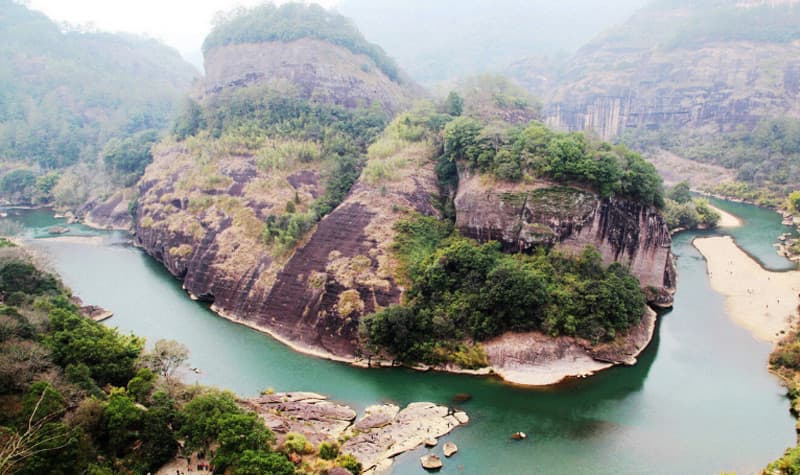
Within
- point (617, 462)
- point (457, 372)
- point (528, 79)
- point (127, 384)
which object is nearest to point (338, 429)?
point (457, 372)

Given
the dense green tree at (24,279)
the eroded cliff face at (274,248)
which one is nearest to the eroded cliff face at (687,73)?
the eroded cliff face at (274,248)

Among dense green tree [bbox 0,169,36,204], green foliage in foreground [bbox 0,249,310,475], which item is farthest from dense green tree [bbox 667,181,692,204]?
dense green tree [bbox 0,169,36,204]

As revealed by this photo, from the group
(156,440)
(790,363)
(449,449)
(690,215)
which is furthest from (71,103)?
(790,363)

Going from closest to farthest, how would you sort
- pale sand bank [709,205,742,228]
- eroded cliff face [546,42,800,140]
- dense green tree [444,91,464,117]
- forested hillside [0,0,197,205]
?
dense green tree [444,91,464,117] → pale sand bank [709,205,742,228] → forested hillside [0,0,197,205] → eroded cliff face [546,42,800,140]

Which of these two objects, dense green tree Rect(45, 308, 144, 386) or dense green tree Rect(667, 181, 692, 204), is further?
dense green tree Rect(667, 181, 692, 204)

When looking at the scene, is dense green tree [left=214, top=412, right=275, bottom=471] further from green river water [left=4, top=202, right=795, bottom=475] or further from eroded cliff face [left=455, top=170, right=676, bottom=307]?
eroded cliff face [left=455, top=170, right=676, bottom=307]

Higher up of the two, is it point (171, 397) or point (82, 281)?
point (171, 397)

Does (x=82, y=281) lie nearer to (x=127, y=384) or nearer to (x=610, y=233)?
(x=127, y=384)
